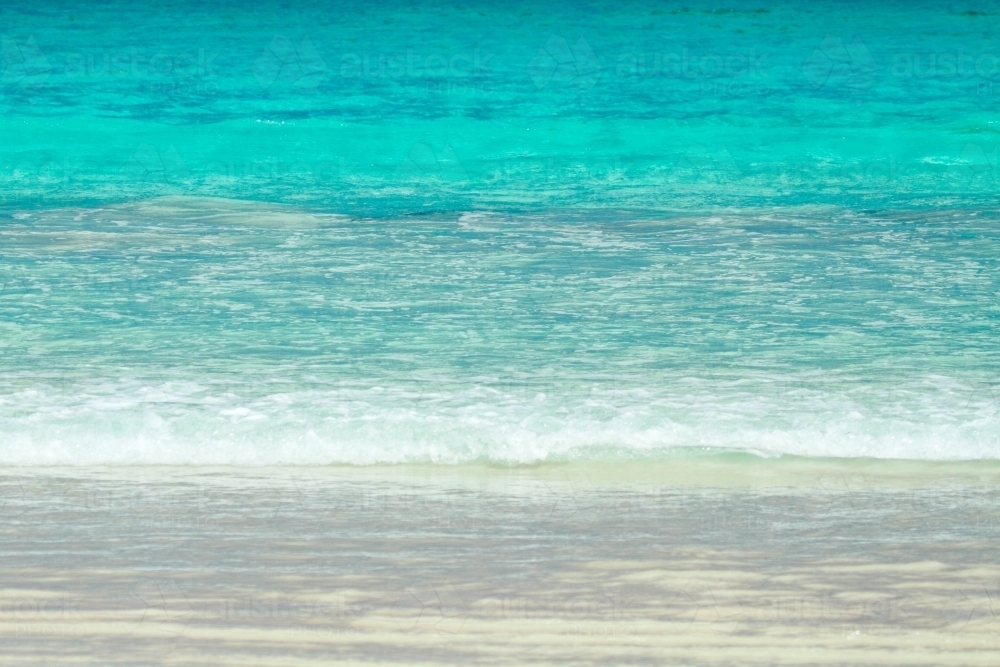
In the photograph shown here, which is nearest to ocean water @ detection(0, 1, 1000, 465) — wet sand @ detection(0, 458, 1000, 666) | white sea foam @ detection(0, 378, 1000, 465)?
white sea foam @ detection(0, 378, 1000, 465)

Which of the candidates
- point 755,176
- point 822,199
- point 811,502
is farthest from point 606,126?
point 811,502

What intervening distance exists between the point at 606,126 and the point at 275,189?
3.31 m

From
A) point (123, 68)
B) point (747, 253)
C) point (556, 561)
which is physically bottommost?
point (556, 561)

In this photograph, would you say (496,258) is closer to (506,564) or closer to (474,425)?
(474,425)

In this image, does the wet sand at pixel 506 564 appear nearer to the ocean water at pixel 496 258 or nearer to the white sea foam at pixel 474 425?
the white sea foam at pixel 474 425

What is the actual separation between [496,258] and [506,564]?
331cm

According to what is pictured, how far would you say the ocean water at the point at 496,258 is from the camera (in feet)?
12.4

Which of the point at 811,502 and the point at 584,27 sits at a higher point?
the point at 584,27

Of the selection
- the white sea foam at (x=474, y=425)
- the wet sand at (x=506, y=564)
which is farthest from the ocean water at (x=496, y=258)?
the wet sand at (x=506, y=564)

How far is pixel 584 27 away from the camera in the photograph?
54.5ft

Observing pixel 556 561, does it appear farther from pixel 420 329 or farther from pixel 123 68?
pixel 123 68

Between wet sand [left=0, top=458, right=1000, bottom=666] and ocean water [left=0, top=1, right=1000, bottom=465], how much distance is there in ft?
0.65

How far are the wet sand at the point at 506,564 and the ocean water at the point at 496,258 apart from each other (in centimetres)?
20

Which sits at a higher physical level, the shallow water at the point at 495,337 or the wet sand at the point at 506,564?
the shallow water at the point at 495,337
